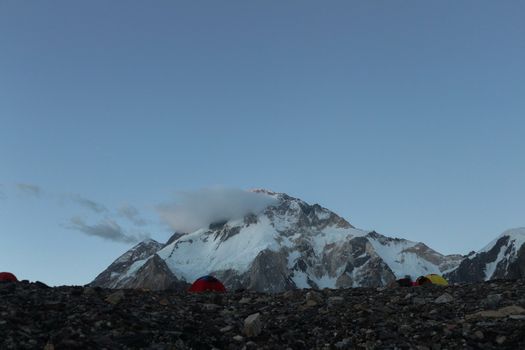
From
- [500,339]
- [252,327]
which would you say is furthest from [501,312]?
[252,327]

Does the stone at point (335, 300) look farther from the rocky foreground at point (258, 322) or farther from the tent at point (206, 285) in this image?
the tent at point (206, 285)

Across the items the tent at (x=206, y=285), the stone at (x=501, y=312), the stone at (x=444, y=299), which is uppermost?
the tent at (x=206, y=285)

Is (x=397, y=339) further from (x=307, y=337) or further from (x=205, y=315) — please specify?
(x=205, y=315)

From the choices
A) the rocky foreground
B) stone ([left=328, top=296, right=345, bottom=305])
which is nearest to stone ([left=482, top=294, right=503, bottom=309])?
the rocky foreground

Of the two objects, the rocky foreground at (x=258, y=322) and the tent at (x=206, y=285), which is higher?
the tent at (x=206, y=285)

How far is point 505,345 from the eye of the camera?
1240cm

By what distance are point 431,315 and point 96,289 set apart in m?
10.6

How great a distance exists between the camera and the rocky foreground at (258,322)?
12023 millimetres

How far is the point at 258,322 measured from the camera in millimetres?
Result: 13953

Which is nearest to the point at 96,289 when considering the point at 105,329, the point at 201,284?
the point at 105,329

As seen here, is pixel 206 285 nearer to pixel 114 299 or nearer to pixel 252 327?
pixel 114 299

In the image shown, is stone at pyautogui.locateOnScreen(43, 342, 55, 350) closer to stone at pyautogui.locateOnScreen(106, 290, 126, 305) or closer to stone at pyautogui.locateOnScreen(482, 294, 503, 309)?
stone at pyautogui.locateOnScreen(106, 290, 126, 305)

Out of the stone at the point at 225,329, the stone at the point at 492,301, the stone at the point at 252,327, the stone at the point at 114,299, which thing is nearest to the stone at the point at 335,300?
the stone at the point at 252,327

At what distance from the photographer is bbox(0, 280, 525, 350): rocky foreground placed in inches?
473
